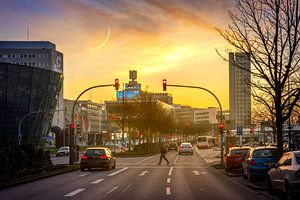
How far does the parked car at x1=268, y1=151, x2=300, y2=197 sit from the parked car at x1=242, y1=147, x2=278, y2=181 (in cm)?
550

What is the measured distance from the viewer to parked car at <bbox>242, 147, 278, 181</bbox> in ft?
77.2

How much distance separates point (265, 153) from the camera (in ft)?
79.3

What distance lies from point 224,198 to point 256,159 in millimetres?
6800

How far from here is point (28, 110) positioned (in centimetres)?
8694

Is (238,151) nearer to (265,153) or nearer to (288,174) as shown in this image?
(265,153)

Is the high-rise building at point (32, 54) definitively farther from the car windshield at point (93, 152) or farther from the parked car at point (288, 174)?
the parked car at point (288, 174)

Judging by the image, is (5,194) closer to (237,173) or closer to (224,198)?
(224,198)

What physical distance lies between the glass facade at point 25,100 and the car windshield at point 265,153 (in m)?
56.5

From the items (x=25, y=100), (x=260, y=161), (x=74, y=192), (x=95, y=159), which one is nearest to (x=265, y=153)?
(x=260, y=161)

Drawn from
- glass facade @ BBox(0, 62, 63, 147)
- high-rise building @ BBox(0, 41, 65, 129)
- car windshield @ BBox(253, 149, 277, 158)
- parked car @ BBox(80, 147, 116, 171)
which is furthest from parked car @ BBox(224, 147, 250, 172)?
high-rise building @ BBox(0, 41, 65, 129)

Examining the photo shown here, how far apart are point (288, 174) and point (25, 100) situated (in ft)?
244

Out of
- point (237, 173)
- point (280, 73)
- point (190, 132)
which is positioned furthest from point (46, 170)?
point (190, 132)

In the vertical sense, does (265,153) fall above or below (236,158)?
above

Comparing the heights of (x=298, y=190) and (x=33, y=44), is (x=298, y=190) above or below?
below
